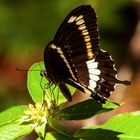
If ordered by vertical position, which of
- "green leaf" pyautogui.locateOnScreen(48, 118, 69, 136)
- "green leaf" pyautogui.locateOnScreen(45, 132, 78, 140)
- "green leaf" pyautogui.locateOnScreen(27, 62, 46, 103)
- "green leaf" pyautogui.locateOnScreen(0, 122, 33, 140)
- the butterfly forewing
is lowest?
"green leaf" pyautogui.locateOnScreen(45, 132, 78, 140)

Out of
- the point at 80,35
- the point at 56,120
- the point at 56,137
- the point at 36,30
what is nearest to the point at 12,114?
the point at 56,120

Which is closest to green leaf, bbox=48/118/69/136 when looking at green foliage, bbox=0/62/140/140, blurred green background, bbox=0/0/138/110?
green foliage, bbox=0/62/140/140

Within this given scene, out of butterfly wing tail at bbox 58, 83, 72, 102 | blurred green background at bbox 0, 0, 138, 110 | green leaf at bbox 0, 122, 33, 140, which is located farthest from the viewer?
blurred green background at bbox 0, 0, 138, 110

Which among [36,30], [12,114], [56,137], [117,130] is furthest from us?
[36,30]

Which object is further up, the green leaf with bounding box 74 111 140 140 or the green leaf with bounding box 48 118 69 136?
the green leaf with bounding box 48 118 69 136

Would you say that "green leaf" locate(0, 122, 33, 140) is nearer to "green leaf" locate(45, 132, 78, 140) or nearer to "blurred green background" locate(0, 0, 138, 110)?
"green leaf" locate(45, 132, 78, 140)

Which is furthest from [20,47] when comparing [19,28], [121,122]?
[121,122]

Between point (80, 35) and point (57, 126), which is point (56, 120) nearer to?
point (57, 126)

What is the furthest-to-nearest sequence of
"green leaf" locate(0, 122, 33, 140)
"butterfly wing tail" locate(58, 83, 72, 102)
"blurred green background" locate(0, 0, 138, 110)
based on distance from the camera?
"blurred green background" locate(0, 0, 138, 110), "butterfly wing tail" locate(58, 83, 72, 102), "green leaf" locate(0, 122, 33, 140)

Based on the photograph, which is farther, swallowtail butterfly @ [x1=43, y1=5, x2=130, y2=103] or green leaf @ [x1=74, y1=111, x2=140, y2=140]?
swallowtail butterfly @ [x1=43, y1=5, x2=130, y2=103]
